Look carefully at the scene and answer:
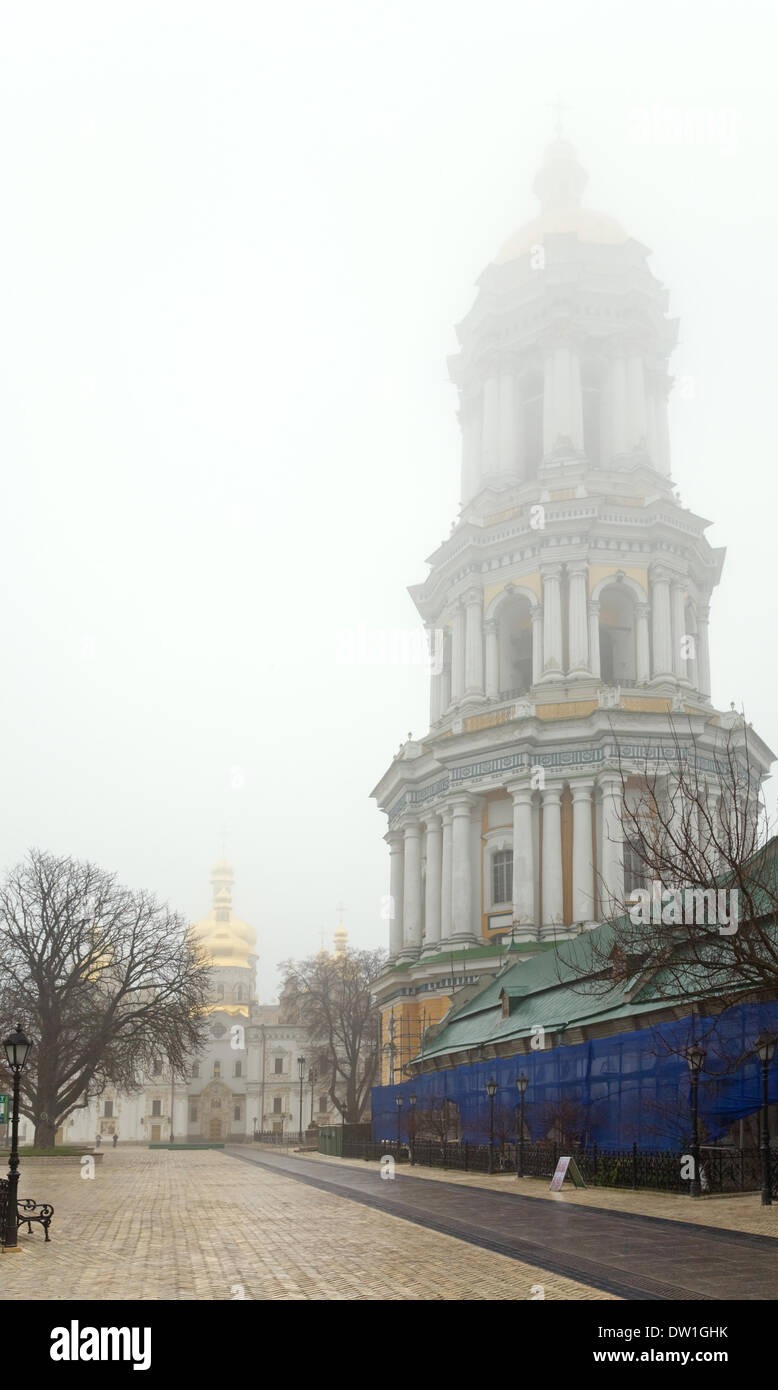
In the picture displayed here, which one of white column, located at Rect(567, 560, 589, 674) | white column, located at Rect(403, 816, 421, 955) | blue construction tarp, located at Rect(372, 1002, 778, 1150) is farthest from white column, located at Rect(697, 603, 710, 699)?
blue construction tarp, located at Rect(372, 1002, 778, 1150)

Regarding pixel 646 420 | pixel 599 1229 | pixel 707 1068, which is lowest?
pixel 599 1229

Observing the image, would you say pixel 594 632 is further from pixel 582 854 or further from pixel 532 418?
pixel 532 418

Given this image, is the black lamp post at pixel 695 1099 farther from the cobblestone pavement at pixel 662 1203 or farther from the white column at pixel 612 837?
the white column at pixel 612 837

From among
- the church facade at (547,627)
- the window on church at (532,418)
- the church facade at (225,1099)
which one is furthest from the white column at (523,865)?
the church facade at (225,1099)

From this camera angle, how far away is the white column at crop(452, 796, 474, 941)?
165 feet

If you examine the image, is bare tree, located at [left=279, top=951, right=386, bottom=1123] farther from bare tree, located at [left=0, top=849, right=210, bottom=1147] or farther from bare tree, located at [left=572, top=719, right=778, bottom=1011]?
bare tree, located at [left=572, top=719, right=778, bottom=1011]

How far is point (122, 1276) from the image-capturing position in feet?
44.5

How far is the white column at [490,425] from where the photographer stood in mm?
58062

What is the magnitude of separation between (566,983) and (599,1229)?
60.6 ft

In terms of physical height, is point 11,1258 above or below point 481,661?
below

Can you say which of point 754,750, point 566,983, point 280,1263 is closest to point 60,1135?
point 754,750

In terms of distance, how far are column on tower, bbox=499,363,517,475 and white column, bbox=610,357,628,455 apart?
428 cm
